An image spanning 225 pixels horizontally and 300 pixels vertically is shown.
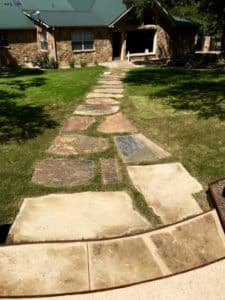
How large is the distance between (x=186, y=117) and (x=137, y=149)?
2.68 m

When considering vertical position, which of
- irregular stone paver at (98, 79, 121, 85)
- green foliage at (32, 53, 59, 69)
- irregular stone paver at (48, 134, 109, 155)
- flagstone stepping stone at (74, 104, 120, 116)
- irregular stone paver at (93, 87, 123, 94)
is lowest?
irregular stone paver at (48, 134, 109, 155)

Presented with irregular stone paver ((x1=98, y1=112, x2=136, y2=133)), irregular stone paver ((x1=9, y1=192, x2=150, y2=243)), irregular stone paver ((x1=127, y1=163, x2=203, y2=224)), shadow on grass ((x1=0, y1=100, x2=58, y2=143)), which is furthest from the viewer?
irregular stone paver ((x1=98, y1=112, x2=136, y2=133))

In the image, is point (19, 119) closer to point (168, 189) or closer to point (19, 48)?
point (168, 189)

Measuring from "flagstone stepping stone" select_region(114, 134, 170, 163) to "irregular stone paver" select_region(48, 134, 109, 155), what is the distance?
371mm

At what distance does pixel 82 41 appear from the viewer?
23.7 metres

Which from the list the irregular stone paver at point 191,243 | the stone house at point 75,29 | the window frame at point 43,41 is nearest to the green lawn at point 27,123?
the irregular stone paver at point 191,243

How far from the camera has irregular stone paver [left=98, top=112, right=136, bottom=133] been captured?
816 cm

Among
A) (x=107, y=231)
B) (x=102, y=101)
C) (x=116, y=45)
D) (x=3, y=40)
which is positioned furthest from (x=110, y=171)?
(x=116, y=45)

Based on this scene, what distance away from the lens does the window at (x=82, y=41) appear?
23391 millimetres

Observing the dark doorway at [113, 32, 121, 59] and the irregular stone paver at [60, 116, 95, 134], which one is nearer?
the irregular stone paver at [60, 116, 95, 134]

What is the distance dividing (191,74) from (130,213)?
43.4 ft

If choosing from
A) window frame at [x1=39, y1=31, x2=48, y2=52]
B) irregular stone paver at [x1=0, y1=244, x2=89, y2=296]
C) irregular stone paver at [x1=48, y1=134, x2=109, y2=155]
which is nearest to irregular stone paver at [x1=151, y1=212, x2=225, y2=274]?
irregular stone paver at [x1=0, y1=244, x2=89, y2=296]

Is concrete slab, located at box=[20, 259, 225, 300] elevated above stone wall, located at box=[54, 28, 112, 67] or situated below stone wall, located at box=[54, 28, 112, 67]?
below

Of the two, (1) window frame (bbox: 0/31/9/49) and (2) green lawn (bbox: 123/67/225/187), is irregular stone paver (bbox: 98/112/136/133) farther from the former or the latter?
(1) window frame (bbox: 0/31/9/49)
